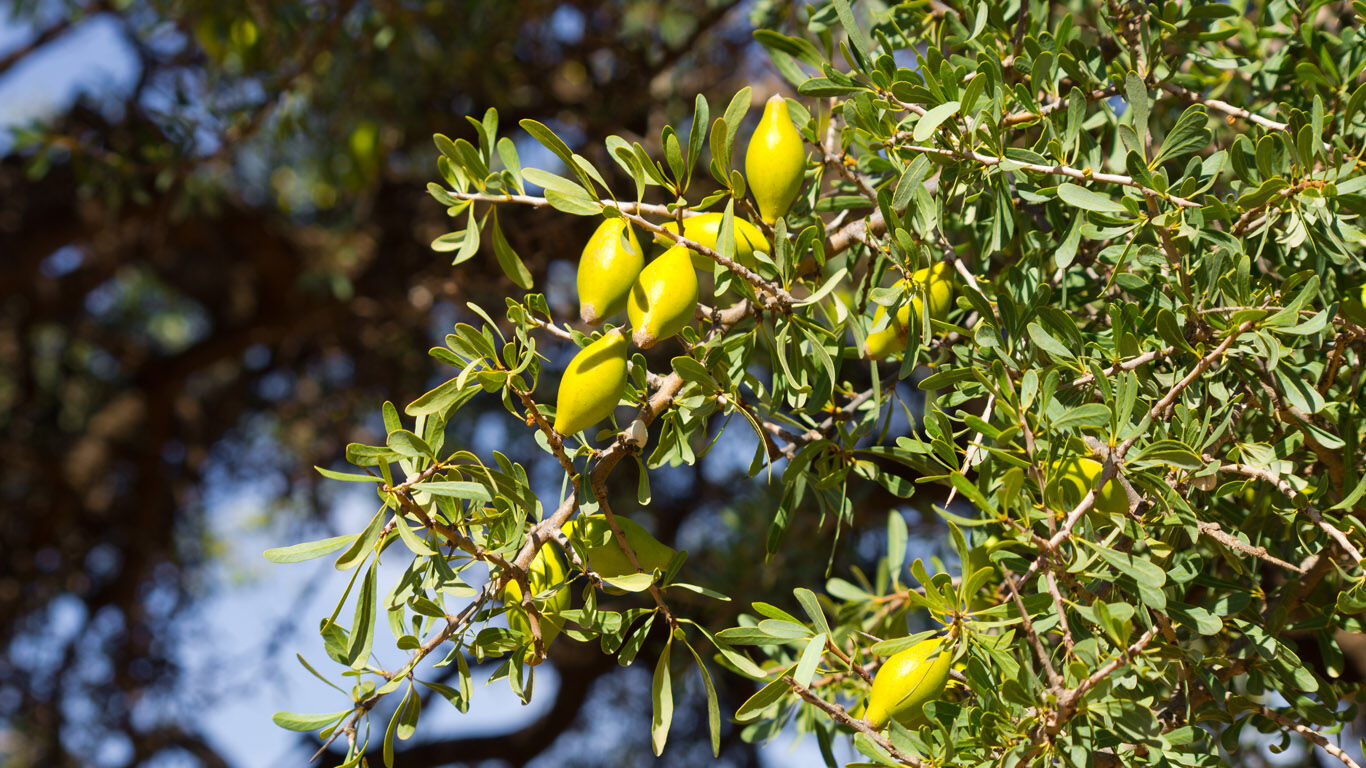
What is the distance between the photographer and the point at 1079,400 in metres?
0.58

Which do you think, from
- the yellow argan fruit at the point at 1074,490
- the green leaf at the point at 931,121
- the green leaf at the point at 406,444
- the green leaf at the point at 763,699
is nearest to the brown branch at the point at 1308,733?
the yellow argan fruit at the point at 1074,490

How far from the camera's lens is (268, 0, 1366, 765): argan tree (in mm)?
502

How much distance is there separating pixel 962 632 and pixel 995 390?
13 centimetres

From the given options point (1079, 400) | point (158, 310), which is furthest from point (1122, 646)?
point (158, 310)

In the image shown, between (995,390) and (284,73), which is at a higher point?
(995,390)

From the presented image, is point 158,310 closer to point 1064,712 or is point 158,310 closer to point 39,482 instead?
Answer: point 39,482

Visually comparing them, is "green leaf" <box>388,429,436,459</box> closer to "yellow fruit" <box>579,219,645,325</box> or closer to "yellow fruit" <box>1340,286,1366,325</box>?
"yellow fruit" <box>579,219,645,325</box>

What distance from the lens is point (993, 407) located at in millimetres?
578

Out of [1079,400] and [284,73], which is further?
[284,73]

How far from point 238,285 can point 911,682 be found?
105 inches

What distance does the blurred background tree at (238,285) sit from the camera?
5.01ft

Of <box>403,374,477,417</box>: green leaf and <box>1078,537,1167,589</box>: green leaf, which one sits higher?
<box>403,374,477,417</box>: green leaf

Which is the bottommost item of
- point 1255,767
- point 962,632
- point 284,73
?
point 1255,767

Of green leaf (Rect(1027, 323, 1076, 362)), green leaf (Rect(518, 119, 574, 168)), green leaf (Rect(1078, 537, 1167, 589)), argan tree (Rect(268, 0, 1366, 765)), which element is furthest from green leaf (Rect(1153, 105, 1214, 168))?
green leaf (Rect(518, 119, 574, 168))
